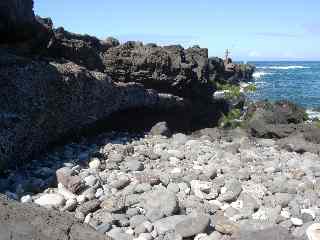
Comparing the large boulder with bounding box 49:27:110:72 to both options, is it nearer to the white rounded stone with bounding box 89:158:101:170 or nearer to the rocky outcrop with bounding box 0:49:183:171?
the rocky outcrop with bounding box 0:49:183:171

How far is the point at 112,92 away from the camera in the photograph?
14297mm

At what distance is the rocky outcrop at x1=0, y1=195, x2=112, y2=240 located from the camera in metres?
4.50

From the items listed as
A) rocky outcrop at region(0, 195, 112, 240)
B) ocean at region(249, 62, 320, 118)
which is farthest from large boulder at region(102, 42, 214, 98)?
rocky outcrop at region(0, 195, 112, 240)

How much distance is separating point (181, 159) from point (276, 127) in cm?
581

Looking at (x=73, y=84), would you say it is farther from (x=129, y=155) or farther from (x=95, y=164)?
(x=95, y=164)

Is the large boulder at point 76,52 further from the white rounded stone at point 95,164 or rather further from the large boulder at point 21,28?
the white rounded stone at point 95,164

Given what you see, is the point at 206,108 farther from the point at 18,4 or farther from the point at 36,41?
the point at 18,4

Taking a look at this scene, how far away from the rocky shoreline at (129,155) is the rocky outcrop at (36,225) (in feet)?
0.04

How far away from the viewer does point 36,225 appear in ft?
15.4

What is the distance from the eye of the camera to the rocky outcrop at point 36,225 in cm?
450

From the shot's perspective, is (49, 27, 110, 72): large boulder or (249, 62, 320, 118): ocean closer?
(49, 27, 110, 72): large boulder

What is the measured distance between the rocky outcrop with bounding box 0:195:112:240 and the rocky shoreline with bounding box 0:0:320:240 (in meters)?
0.01

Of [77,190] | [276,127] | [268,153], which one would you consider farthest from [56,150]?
[276,127]

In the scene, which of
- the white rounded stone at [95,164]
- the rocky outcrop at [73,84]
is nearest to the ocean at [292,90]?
the rocky outcrop at [73,84]
